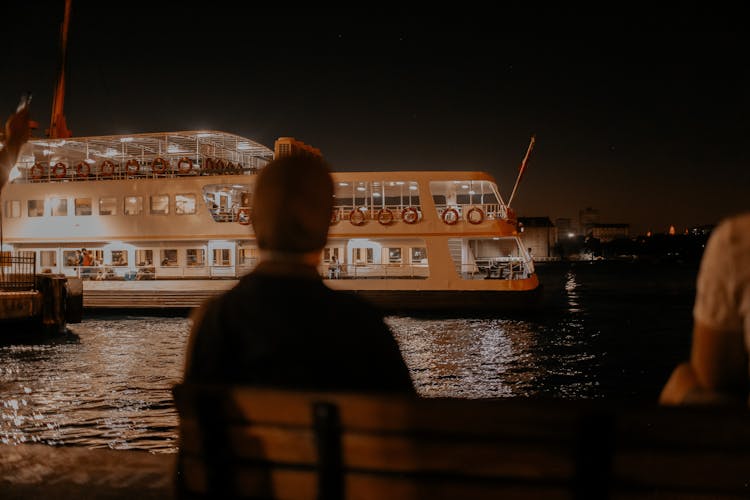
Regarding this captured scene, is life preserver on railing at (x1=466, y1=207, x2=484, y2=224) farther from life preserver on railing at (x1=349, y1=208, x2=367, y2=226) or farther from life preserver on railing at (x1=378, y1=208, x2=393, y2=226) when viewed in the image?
life preserver on railing at (x1=349, y1=208, x2=367, y2=226)

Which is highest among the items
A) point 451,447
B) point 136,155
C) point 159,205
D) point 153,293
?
point 136,155

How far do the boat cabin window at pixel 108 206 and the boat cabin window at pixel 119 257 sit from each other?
202cm

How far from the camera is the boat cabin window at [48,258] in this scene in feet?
94.8

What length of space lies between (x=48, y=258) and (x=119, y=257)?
338 cm

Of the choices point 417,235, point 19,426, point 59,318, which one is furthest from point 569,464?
point 417,235

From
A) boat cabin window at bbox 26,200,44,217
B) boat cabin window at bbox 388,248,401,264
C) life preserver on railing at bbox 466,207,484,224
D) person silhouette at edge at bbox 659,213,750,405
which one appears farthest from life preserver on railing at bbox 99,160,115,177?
person silhouette at edge at bbox 659,213,750,405

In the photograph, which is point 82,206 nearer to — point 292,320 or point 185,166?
point 185,166

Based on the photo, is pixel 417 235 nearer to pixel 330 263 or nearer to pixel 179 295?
pixel 330 263

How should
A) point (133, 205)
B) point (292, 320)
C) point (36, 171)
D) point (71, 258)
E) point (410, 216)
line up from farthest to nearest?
point (36, 171)
point (71, 258)
point (133, 205)
point (410, 216)
point (292, 320)

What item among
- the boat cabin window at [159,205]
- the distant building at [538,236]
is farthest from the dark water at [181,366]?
the distant building at [538,236]

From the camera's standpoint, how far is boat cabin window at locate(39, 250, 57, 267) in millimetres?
28906

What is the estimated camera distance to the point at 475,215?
2392 cm

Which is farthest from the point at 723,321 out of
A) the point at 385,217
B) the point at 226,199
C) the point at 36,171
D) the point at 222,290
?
the point at 36,171

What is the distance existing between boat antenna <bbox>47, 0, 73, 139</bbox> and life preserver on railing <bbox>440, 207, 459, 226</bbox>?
21.8 metres
